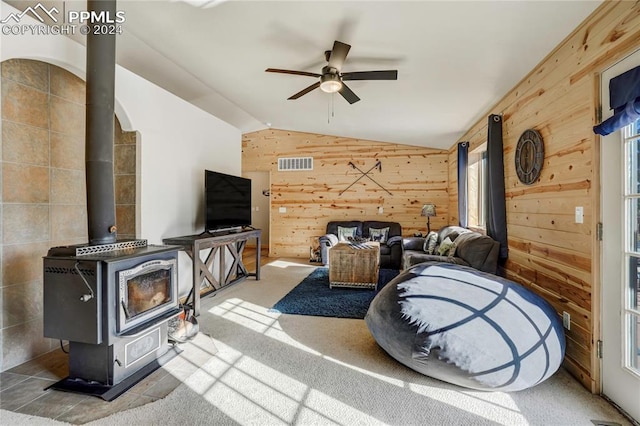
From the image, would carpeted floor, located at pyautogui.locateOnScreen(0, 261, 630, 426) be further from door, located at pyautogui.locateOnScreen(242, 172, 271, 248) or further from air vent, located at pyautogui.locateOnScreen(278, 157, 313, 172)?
door, located at pyautogui.locateOnScreen(242, 172, 271, 248)

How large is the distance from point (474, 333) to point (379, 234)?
435cm

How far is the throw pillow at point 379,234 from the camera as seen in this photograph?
6180 millimetres

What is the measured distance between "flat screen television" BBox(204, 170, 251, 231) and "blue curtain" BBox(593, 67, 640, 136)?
378cm

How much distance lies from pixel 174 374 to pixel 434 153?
6.20m

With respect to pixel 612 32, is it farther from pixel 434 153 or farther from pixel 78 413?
pixel 434 153

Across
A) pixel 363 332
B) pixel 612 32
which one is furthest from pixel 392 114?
pixel 363 332

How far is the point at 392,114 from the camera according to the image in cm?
466

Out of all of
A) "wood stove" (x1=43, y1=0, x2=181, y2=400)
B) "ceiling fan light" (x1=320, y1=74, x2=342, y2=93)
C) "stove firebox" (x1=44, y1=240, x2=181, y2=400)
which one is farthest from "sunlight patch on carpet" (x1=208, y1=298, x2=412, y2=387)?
"ceiling fan light" (x1=320, y1=74, x2=342, y2=93)

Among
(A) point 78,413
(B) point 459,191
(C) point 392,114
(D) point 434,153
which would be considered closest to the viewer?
(A) point 78,413

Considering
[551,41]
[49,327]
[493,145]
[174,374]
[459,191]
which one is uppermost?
[551,41]

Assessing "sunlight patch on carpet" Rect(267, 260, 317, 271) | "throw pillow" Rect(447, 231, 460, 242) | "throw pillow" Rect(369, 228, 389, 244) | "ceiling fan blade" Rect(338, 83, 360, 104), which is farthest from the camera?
"throw pillow" Rect(369, 228, 389, 244)

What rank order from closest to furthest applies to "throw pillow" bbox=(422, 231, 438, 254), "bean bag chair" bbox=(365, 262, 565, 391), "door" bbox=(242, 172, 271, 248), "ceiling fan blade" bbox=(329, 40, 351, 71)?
1. "bean bag chair" bbox=(365, 262, 565, 391)
2. "ceiling fan blade" bbox=(329, 40, 351, 71)
3. "throw pillow" bbox=(422, 231, 438, 254)
4. "door" bbox=(242, 172, 271, 248)

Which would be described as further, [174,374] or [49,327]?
[174,374]

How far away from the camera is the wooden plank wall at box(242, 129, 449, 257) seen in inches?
261
